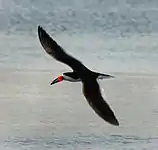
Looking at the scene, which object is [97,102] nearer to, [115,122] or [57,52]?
Answer: [115,122]

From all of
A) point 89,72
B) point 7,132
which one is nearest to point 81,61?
point 89,72

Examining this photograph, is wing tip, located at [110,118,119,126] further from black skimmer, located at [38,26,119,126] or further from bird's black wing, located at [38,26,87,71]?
bird's black wing, located at [38,26,87,71]

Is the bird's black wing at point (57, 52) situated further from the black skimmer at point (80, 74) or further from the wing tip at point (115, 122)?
the wing tip at point (115, 122)

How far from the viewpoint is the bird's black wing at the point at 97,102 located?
2002 millimetres

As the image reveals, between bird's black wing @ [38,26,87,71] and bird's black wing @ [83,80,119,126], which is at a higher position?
bird's black wing @ [38,26,87,71]

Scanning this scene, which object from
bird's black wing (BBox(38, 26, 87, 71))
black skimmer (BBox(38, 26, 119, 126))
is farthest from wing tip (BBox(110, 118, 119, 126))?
bird's black wing (BBox(38, 26, 87, 71))

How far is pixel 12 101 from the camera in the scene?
205cm

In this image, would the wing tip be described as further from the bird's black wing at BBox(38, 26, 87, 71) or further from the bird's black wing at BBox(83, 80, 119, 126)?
the bird's black wing at BBox(38, 26, 87, 71)

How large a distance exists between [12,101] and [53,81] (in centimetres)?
14

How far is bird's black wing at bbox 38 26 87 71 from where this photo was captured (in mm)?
2039

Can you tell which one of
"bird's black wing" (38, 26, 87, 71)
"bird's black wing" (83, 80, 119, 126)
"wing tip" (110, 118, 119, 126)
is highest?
"bird's black wing" (38, 26, 87, 71)

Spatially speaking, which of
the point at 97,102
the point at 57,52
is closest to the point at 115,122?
the point at 97,102

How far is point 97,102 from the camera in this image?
200cm

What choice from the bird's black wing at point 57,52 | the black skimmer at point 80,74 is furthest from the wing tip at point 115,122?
the bird's black wing at point 57,52
